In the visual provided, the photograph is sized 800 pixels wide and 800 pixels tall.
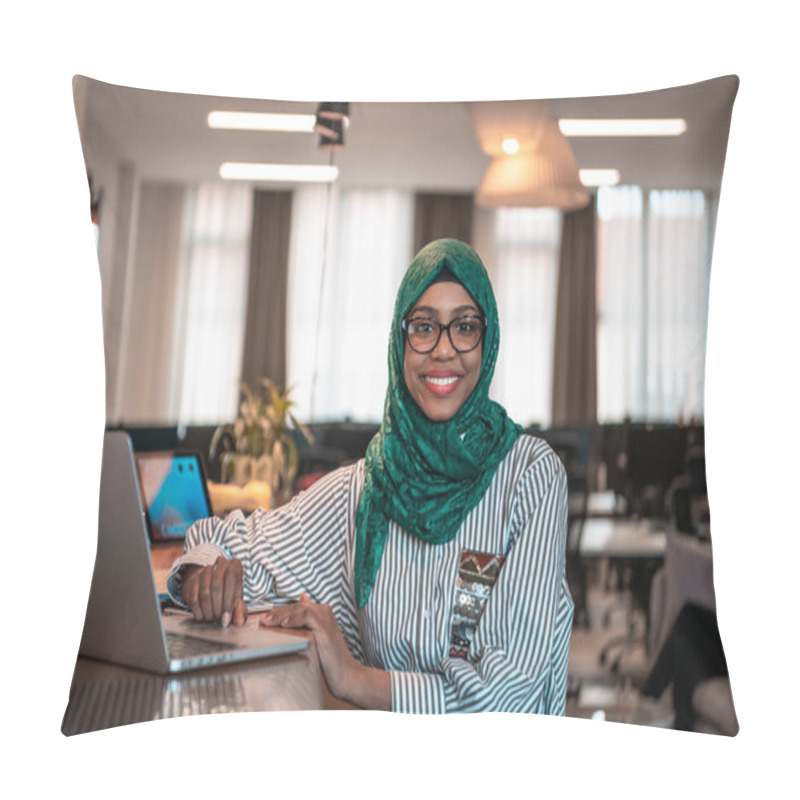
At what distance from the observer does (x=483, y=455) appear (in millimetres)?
2463

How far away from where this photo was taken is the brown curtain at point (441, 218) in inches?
98.5

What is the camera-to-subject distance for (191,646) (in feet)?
7.41

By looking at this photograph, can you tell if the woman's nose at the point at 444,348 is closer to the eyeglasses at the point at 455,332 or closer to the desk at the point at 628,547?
the eyeglasses at the point at 455,332

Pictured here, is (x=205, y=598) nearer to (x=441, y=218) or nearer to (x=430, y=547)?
(x=430, y=547)

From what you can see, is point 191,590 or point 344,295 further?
point 344,295

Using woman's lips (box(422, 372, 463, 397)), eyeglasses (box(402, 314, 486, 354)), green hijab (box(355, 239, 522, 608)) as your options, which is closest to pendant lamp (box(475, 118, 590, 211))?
green hijab (box(355, 239, 522, 608))

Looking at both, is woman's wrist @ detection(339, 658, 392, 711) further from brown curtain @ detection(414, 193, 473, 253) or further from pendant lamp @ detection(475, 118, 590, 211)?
pendant lamp @ detection(475, 118, 590, 211)

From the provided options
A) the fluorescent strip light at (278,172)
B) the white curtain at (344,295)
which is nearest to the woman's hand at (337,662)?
the white curtain at (344,295)

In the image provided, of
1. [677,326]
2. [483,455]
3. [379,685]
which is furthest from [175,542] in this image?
[677,326]

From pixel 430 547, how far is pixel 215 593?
1.52ft

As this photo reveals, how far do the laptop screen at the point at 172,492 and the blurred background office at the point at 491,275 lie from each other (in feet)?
0.12

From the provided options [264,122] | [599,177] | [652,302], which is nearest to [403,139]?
[264,122]

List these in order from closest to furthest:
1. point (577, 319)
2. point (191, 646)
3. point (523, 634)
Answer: point (191, 646), point (523, 634), point (577, 319)

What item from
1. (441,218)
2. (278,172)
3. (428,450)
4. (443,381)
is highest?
(278,172)
